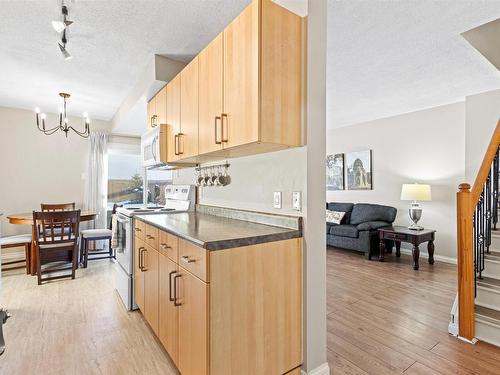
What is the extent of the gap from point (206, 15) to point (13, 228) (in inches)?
188

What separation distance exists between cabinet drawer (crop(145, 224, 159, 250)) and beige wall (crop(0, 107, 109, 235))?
12.3 ft

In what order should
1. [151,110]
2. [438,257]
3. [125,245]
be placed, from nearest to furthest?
[125,245] < [151,110] < [438,257]

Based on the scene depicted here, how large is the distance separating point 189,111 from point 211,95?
42cm

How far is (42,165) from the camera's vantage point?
4.82 m

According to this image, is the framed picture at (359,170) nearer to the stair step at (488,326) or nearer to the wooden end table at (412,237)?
the wooden end table at (412,237)

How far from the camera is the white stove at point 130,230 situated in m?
2.63

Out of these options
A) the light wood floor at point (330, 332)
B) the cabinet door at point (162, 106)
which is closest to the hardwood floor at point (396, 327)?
the light wood floor at point (330, 332)

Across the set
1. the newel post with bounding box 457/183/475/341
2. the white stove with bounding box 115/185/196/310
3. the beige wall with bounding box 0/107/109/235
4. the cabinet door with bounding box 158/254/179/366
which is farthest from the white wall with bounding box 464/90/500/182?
the beige wall with bounding box 0/107/109/235

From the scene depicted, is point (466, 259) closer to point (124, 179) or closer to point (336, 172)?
point (336, 172)

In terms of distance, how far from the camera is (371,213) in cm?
484

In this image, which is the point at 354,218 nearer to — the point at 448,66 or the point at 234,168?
the point at 448,66

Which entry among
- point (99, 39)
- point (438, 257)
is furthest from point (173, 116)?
point (438, 257)

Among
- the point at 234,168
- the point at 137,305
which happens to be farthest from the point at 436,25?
the point at 137,305

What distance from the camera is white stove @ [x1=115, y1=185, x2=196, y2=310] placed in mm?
2629
